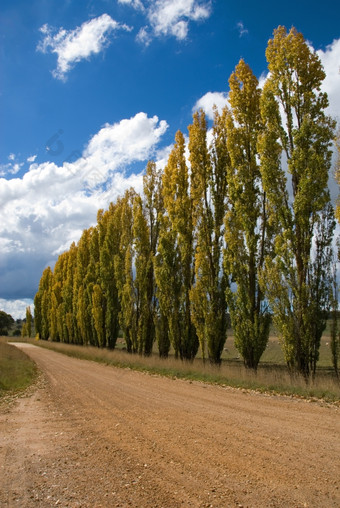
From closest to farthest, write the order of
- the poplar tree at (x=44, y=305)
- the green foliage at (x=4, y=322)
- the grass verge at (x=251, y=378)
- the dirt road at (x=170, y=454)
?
the dirt road at (x=170, y=454)
the grass verge at (x=251, y=378)
the poplar tree at (x=44, y=305)
the green foliage at (x=4, y=322)

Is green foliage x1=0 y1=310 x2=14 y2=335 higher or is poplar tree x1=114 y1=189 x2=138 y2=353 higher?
poplar tree x1=114 y1=189 x2=138 y2=353

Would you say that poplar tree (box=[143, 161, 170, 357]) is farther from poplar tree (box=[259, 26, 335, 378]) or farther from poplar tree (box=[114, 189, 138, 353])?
poplar tree (box=[259, 26, 335, 378])

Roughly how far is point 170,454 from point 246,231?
1159 cm

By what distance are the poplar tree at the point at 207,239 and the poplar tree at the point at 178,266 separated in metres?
0.68

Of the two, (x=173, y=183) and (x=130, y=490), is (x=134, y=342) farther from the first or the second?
(x=130, y=490)

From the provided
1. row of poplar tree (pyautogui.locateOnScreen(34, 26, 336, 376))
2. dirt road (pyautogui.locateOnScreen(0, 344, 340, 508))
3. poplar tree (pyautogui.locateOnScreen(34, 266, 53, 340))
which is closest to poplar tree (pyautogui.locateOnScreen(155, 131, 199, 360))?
row of poplar tree (pyautogui.locateOnScreen(34, 26, 336, 376))

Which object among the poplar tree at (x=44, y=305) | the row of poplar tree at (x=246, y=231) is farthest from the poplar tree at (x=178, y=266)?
the poplar tree at (x=44, y=305)

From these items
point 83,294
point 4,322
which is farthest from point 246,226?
point 4,322

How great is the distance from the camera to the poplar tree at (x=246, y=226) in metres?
14.6

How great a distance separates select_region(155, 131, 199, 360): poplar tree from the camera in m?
19.3

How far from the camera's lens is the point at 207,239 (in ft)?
60.5

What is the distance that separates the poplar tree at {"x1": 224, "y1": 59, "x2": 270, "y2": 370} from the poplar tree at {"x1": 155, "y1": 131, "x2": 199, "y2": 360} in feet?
13.5

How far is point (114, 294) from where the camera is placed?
108ft

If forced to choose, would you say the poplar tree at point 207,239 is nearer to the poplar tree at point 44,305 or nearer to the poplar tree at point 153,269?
the poplar tree at point 153,269
